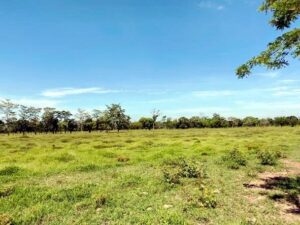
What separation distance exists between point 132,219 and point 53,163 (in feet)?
41.3

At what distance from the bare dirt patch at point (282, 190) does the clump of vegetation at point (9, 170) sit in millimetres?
13257

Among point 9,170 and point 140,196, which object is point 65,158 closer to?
point 9,170

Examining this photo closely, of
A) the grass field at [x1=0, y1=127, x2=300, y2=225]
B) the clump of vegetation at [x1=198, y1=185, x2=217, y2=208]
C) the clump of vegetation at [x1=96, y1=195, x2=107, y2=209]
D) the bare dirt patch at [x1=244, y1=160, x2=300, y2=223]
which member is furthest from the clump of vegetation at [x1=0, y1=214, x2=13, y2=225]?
the bare dirt patch at [x1=244, y1=160, x2=300, y2=223]

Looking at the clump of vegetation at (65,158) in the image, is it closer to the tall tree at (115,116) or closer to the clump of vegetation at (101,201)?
the clump of vegetation at (101,201)

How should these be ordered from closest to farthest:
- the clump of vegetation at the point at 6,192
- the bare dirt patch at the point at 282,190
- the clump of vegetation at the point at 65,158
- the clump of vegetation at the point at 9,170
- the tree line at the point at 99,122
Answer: the bare dirt patch at the point at 282,190, the clump of vegetation at the point at 6,192, the clump of vegetation at the point at 9,170, the clump of vegetation at the point at 65,158, the tree line at the point at 99,122

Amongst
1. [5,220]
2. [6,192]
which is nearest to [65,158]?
[6,192]

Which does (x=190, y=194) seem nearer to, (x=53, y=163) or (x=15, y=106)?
(x=53, y=163)

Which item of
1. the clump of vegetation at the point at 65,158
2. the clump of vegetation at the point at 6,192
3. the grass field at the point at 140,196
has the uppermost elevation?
the clump of vegetation at the point at 65,158

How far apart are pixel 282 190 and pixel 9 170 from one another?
15.0 m

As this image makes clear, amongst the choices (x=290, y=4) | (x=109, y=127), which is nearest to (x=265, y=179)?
(x=290, y=4)

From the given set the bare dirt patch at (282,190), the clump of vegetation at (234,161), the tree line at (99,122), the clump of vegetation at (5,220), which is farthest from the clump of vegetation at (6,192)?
the tree line at (99,122)

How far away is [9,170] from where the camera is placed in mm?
16078

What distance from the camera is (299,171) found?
16641 millimetres

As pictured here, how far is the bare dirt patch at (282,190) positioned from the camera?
919cm
